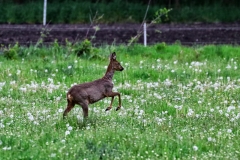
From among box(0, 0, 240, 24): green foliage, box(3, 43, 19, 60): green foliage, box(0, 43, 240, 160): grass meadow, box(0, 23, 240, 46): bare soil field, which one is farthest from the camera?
box(0, 0, 240, 24): green foliage

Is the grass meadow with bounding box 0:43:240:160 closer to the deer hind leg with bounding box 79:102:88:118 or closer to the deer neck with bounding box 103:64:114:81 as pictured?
the deer hind leg with bounding box 79:102:88:118

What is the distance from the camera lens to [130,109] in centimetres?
1078

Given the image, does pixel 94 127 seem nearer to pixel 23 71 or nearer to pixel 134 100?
Answer: pixel 134 100

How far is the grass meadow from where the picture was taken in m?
8.28

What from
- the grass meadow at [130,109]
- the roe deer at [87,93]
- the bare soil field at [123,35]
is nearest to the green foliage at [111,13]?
the bare soil field at [123,35]

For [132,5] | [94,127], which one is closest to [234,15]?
[132,5]

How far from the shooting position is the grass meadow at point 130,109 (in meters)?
8.28

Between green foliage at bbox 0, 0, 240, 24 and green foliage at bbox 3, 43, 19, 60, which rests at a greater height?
green foliage at bbox 3, 43, 19, 60

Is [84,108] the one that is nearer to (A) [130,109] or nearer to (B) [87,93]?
(B) [87,93]

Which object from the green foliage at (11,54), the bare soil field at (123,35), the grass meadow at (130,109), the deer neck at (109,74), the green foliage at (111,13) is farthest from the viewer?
the green foliage at (111,13)

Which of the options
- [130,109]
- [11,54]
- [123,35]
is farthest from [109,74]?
[123,35]

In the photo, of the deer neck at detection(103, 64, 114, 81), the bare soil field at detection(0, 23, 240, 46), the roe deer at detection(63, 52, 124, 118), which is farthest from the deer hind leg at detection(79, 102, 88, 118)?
the bare soil field at detection(0, 23, 240, 46)

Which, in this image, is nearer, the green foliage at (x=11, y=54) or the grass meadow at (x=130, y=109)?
the grass meadow at (x=130, y=109)

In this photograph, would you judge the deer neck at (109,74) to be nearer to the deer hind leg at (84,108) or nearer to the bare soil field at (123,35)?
the deer hind leg at (84,108)
